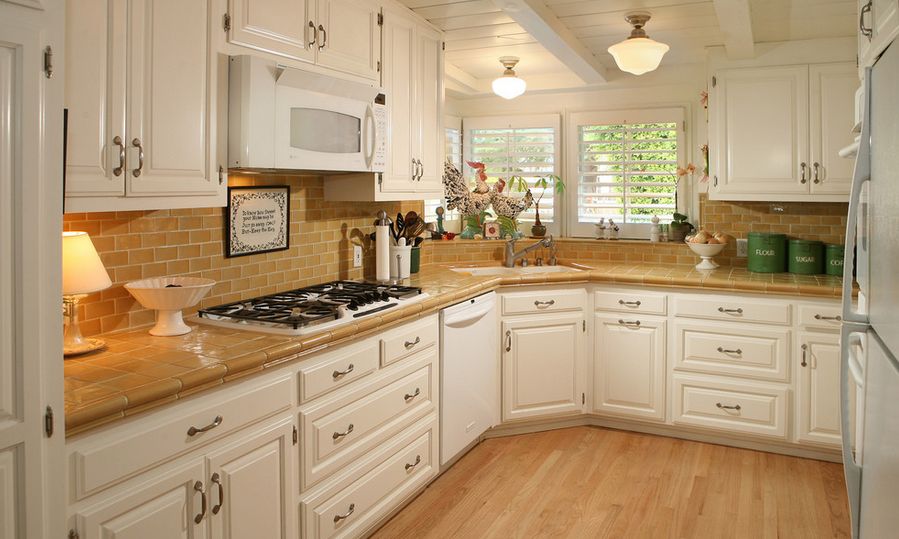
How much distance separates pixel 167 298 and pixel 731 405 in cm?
291

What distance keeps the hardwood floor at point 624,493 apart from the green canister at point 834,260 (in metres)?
1.03

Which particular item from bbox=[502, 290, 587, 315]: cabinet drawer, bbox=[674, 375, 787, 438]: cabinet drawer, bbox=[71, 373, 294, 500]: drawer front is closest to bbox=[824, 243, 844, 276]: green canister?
bbox=[674, 375, 787, 438]: cabinet drawer

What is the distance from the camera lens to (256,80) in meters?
2.39

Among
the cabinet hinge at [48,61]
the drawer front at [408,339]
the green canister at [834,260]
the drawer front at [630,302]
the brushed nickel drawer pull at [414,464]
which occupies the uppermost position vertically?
the cabinet hinge at [48,61]

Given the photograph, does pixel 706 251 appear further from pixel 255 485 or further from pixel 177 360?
pixel 177 360

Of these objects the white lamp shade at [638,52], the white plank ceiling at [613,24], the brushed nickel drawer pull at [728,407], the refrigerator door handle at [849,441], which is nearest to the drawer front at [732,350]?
the brushed nickel drawer pull at [728,407]

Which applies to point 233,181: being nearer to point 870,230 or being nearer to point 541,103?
point 870,230

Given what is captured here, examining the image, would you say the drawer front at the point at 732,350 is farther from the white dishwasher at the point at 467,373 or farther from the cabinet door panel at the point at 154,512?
the cabinet door panel at the point at 154,512

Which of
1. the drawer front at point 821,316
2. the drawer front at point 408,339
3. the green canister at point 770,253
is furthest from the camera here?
the green canister at point 770,253

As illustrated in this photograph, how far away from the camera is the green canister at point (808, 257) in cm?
395

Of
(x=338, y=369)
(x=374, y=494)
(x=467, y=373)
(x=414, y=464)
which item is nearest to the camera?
(x=338, y=369)

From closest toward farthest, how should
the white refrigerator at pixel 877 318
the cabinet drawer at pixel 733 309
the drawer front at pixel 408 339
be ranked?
1. the white refrigerator at pixel 877 318
2. the drawer front at pixel 408 339
3. the cabinet drawer at pixel 733 309

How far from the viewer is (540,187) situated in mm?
4945

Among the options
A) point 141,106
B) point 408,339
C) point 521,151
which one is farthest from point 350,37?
point 521,151
